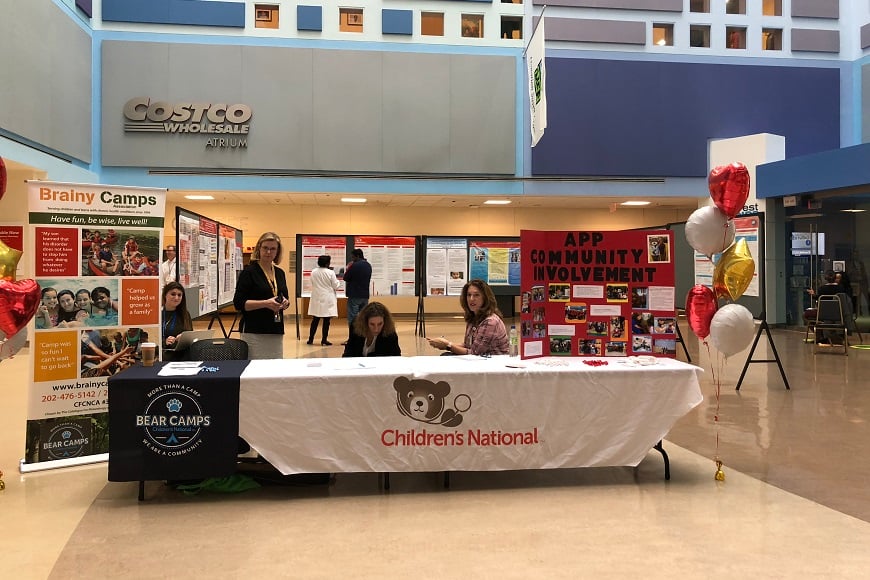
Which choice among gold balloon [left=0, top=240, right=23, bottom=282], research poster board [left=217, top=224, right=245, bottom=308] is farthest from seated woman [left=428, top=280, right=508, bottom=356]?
research poster board [left=217, top=224, right=245, bottom=308]

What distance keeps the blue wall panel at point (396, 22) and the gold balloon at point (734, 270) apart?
11447mm

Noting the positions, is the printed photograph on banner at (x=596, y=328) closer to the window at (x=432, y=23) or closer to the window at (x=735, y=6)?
the window at (x=432, y=23)

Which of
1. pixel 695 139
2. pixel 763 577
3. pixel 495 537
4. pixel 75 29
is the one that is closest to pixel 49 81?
pixel 75 29

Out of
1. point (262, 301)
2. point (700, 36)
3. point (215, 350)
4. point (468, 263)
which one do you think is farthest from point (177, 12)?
point (700, 36)

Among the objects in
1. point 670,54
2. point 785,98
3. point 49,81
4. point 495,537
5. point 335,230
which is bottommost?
point 495,537

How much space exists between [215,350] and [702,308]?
3.35 meters

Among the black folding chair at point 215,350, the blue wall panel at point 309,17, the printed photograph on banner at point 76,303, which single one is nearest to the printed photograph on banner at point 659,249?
the black folding chair at point 215,350

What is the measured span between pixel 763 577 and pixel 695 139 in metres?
14.1

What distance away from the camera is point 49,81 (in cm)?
1095

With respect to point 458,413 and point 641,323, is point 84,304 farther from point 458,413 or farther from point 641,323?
point 641,323

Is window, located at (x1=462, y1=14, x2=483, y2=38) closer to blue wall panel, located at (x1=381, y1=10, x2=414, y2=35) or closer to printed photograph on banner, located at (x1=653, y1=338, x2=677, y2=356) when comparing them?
blue wall panel, located at (x1=381, y1=10, x2=414, y2=35)

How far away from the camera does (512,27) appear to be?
14742 mm

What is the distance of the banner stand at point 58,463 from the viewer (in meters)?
4.12

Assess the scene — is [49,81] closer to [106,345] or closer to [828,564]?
[106,345]
